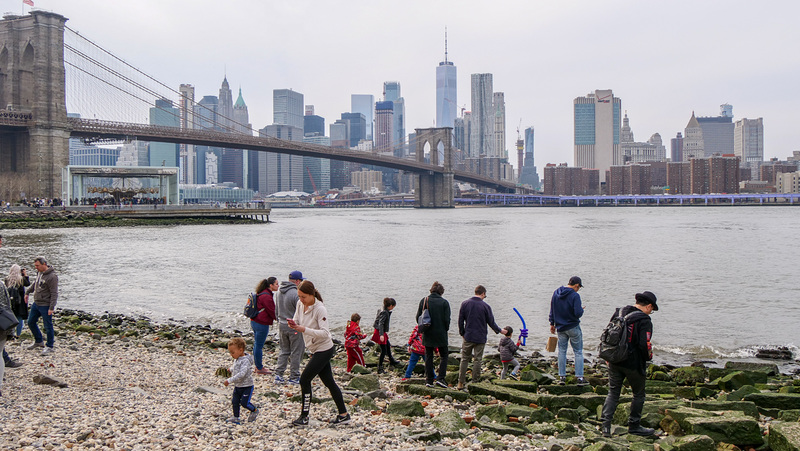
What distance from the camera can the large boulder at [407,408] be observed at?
23.5 feet

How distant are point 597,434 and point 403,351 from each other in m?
5.84

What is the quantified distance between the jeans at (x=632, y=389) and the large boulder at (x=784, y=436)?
1120 millimetres

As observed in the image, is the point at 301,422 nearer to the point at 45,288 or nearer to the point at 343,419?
the point at 343,419

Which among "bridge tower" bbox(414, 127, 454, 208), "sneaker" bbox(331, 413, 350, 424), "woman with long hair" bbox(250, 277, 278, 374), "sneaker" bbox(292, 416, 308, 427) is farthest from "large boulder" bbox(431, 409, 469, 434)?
"bridge tower" bbox(414, 127, 454, 208)

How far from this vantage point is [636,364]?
20.7 feet

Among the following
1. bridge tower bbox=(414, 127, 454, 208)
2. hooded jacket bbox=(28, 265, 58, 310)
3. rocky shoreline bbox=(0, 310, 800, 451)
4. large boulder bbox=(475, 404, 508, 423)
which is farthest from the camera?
bridge tower bbox=(414, 127, 454, 208)

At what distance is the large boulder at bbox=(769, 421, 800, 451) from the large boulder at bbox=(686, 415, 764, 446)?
157 millimetres

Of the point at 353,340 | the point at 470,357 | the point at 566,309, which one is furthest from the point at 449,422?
the point at 353,340

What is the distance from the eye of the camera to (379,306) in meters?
19.7

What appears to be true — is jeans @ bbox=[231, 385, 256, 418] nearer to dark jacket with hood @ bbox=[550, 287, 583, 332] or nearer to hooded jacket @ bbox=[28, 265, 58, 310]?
dark jacket with hood @ bbox=[550, 287, 583, 332]

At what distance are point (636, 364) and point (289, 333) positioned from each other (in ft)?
14.3

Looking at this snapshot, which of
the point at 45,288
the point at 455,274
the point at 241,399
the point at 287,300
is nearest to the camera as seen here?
the point at 241,399

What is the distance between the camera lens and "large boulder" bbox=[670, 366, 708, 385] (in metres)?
9.98

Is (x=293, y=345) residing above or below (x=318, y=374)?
below
